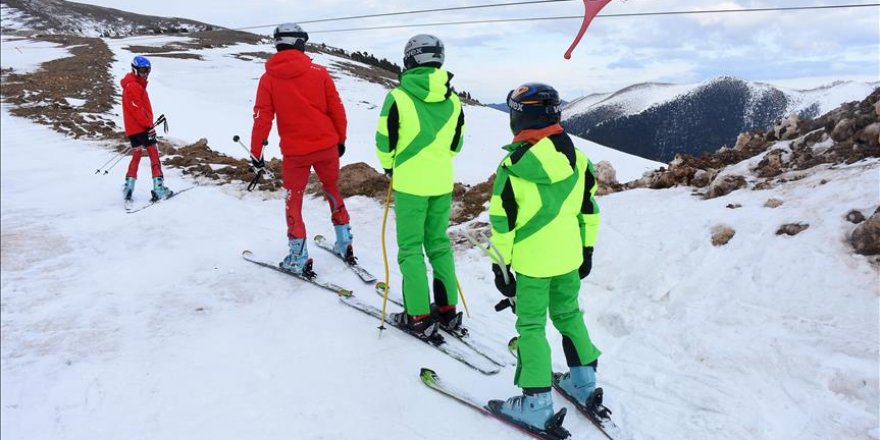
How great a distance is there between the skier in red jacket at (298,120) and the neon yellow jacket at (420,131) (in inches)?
49.4

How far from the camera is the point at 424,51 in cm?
390

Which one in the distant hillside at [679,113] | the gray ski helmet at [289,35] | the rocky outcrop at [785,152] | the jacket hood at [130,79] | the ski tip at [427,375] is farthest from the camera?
the distant hillside at [679,113]

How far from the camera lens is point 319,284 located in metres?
5.14

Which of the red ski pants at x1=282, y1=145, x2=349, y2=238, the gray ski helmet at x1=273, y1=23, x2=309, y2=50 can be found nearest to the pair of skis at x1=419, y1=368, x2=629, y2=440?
the red ski pants at x1=282, y1=145, x2=349, y2=238

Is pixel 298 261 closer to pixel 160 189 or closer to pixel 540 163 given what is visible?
pixel 160 189

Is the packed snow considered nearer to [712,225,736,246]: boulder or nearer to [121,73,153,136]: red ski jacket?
[712,225,736,246]: boulder

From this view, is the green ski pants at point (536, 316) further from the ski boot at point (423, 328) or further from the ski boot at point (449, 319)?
the ski boot at point (449, 319)

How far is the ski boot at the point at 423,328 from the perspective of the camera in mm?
→ 4277

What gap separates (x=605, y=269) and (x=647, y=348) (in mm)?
1344

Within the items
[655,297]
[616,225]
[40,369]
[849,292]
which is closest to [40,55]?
[40,369]

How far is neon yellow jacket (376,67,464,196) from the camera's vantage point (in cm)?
390

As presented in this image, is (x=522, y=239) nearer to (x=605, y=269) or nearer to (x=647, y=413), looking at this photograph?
(x=647, y=413)

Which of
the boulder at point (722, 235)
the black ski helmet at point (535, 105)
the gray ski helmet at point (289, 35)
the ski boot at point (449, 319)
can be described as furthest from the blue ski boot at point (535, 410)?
the gray ski helmet at point (289, 35)

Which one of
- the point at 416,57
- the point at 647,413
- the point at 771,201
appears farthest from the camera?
the point at 771,201
